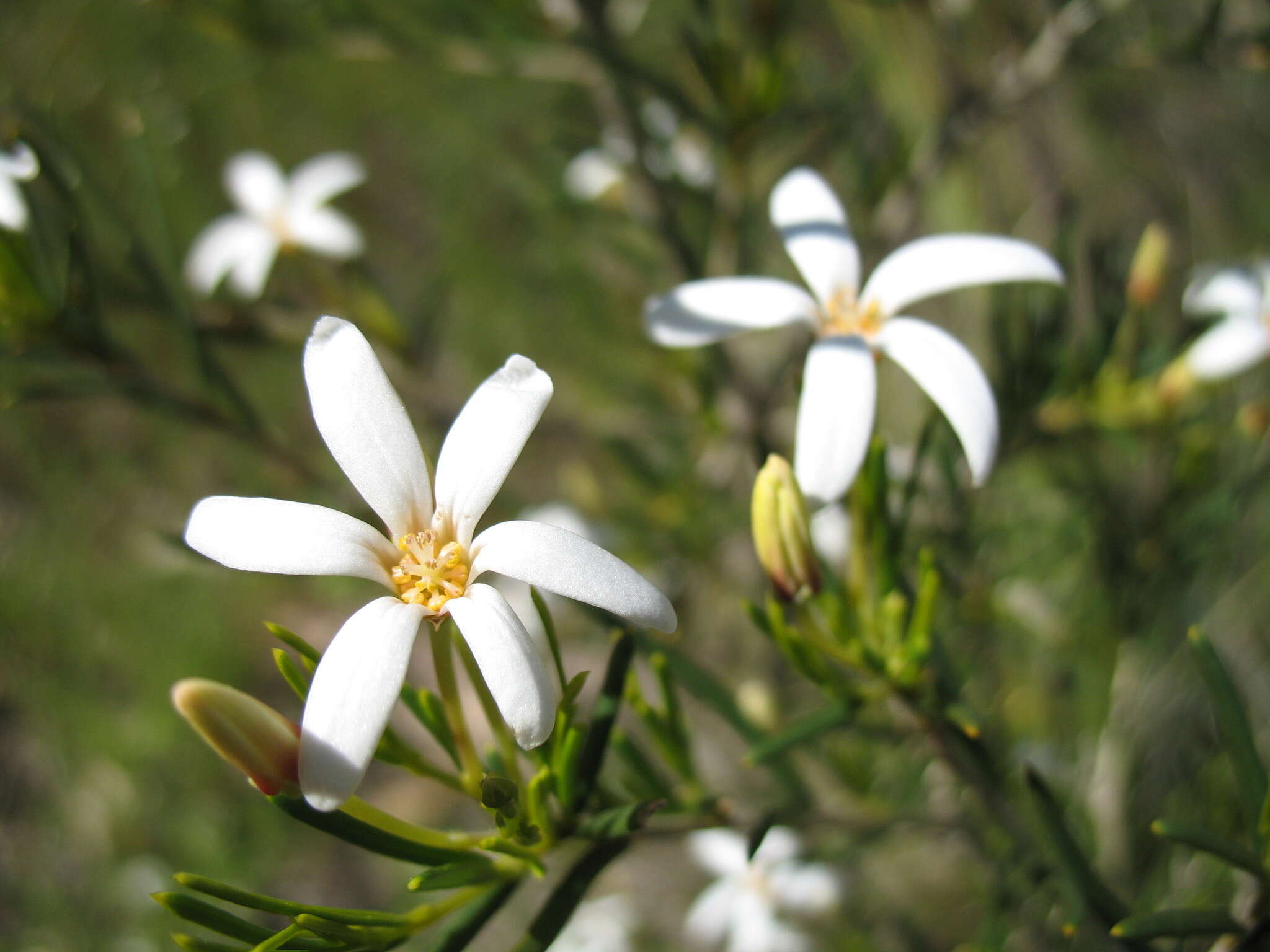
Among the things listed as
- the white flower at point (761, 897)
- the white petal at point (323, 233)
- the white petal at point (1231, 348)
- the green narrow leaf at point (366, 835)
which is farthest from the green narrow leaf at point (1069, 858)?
the white petal at point (323, 233)

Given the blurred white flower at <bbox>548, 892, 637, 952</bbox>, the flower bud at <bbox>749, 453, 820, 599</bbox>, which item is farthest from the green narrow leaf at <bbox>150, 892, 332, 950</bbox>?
the blurred white flower at <bbox>548, 892, 637, 952</bbox>

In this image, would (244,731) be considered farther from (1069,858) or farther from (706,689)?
(1069,858)

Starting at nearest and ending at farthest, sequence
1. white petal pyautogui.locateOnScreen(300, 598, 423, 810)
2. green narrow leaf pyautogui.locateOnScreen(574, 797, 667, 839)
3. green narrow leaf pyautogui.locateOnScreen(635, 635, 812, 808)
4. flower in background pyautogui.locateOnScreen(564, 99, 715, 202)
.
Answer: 1. white petal pyautogui.locateOnScreen(300, 598, 423, 810)
2. green narrow leaf pyautogui.locateOnScreen(574, 797, 667, 839)
3. green narrow leaf pyautogui.locateOnScreen(635, 635, 812, 808)
4. flower in background pyautogui.locateOnScreen(564, 99, 715, 202)

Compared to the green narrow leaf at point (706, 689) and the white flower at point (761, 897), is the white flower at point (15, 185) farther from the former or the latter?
the white flower at point (761, 897)

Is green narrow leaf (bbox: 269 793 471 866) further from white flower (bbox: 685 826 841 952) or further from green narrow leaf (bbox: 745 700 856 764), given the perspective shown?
white flower (bbox: 685 826 841 952)

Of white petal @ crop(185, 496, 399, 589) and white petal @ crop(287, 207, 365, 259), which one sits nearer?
white petal @ crop(185, 496, 399, 589)

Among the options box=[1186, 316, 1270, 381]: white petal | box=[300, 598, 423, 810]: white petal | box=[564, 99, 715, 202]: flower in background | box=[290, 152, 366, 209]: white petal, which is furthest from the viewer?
box=[290, 152, 366, 209]: white petal

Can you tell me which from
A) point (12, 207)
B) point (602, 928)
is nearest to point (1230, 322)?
point (12, 207)
